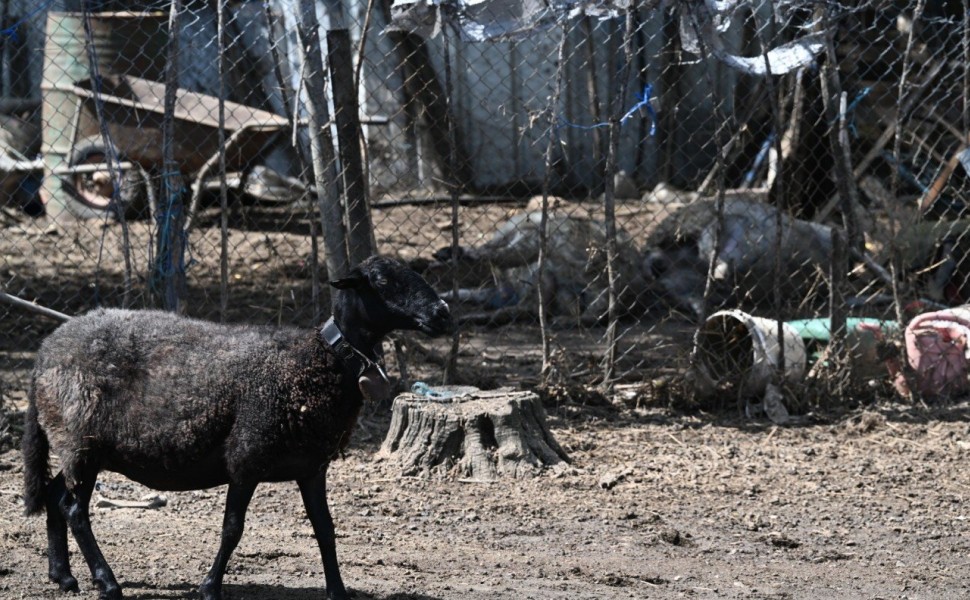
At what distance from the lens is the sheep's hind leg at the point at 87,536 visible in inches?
153

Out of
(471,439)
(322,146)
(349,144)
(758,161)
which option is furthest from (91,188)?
(471,439)

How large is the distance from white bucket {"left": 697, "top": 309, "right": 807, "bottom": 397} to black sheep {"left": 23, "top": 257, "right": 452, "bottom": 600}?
3369 millimetres

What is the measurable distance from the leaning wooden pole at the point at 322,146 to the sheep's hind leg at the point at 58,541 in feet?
7.79

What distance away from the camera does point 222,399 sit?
3793 mm

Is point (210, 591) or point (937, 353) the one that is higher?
point (937, 353)

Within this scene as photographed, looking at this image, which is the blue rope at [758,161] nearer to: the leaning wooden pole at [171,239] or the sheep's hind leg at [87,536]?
the leaning wooden pole at [171,239]

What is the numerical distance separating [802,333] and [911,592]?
10.0 feet

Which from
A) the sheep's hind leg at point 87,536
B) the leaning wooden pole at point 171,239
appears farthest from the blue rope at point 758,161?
the sheep's hind leg at point 87,536

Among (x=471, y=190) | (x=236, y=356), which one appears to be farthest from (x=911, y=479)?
(x=471, y=190)

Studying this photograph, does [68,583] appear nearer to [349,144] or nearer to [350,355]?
[350,355]

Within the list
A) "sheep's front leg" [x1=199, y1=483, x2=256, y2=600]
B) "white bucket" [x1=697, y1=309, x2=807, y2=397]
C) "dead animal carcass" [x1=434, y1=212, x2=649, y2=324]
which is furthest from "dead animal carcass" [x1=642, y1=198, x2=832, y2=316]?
"sheep's front leg" [x1=199, y1=483, x2=256, y2=600]

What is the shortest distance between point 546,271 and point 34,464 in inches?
204

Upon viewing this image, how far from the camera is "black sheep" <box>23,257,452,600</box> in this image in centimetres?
377

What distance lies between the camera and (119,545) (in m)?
4.69
